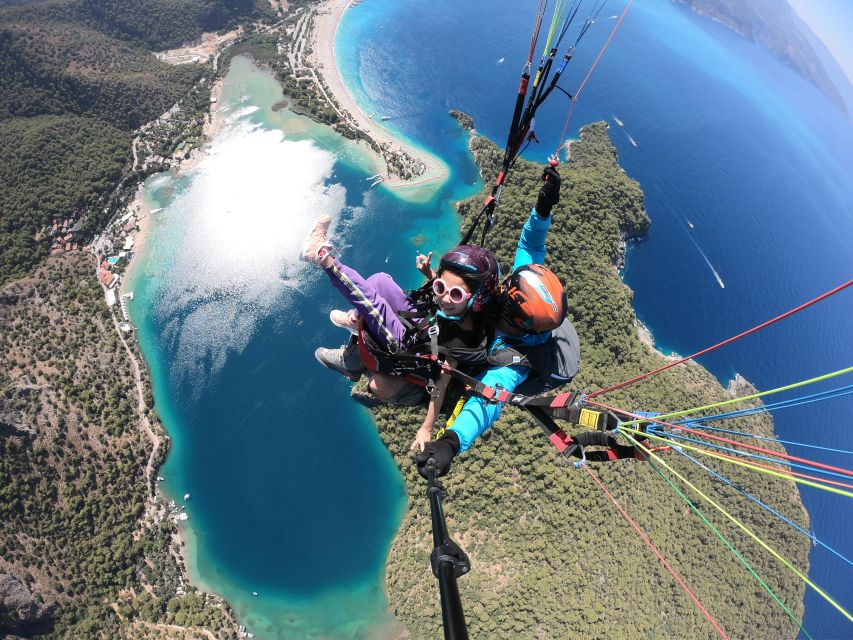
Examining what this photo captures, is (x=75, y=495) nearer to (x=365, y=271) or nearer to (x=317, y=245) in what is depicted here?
(x=365, y=271)

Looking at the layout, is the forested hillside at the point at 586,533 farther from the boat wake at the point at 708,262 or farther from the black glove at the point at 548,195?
the black glove at the point at 548,195

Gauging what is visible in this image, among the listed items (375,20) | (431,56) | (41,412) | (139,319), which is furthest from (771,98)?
(41,412)

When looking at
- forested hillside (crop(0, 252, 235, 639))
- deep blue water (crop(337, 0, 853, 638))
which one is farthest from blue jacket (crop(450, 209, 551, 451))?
deep blue water (crop(337, 0, 853, 638))

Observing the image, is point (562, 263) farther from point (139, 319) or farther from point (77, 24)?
point (77, 24)

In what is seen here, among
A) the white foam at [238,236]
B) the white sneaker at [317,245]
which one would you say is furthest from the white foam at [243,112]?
the white sneaker at [317,245]

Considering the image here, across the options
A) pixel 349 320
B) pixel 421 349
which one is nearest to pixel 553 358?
pixel 421 349
